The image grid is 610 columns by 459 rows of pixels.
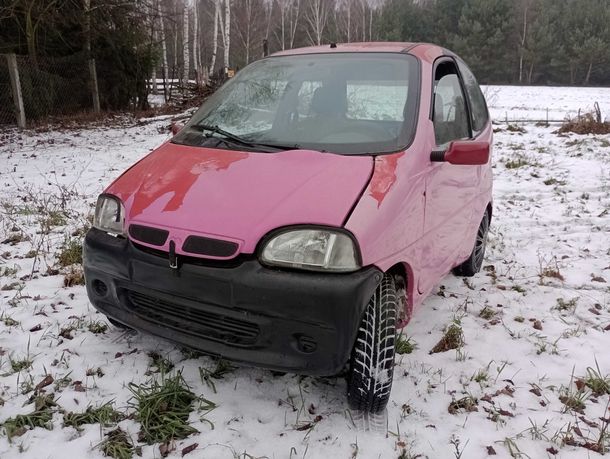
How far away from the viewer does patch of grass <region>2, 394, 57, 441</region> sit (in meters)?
2.20

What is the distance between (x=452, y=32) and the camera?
51.7m

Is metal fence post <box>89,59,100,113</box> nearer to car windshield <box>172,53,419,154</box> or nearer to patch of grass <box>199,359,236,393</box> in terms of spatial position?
car windshield <box>172,53,419,154</box>

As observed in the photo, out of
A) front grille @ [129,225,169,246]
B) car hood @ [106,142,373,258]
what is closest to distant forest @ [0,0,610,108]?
car hood @ [106,142,373,258]

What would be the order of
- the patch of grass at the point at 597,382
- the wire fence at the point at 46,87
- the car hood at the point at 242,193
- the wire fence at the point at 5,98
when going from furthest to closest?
1. the wire fence at the point at 46,87
2. the wire fence at the point at 5,98
3. the patch of grass at the point at 597,382
4. the car hood at the point at 242,193

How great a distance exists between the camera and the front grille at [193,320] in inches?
85.3

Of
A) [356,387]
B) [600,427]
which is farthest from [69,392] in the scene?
[600,427]

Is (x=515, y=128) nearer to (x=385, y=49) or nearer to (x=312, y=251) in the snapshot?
(x=385, y=49)

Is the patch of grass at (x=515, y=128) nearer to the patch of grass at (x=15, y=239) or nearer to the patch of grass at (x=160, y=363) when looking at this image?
the patch of grass at (x=15, y=239)

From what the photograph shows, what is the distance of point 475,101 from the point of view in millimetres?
3990

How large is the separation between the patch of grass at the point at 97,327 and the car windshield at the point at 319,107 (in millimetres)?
1218

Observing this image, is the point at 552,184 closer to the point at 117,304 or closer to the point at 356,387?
the point at 356,387

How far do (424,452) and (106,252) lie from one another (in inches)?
67.3

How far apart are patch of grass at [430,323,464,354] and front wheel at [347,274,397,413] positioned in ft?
2.59

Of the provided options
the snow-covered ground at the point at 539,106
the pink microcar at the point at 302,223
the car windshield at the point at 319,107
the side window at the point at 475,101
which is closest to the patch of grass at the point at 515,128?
the snow-covered ground at the point at 539,106
